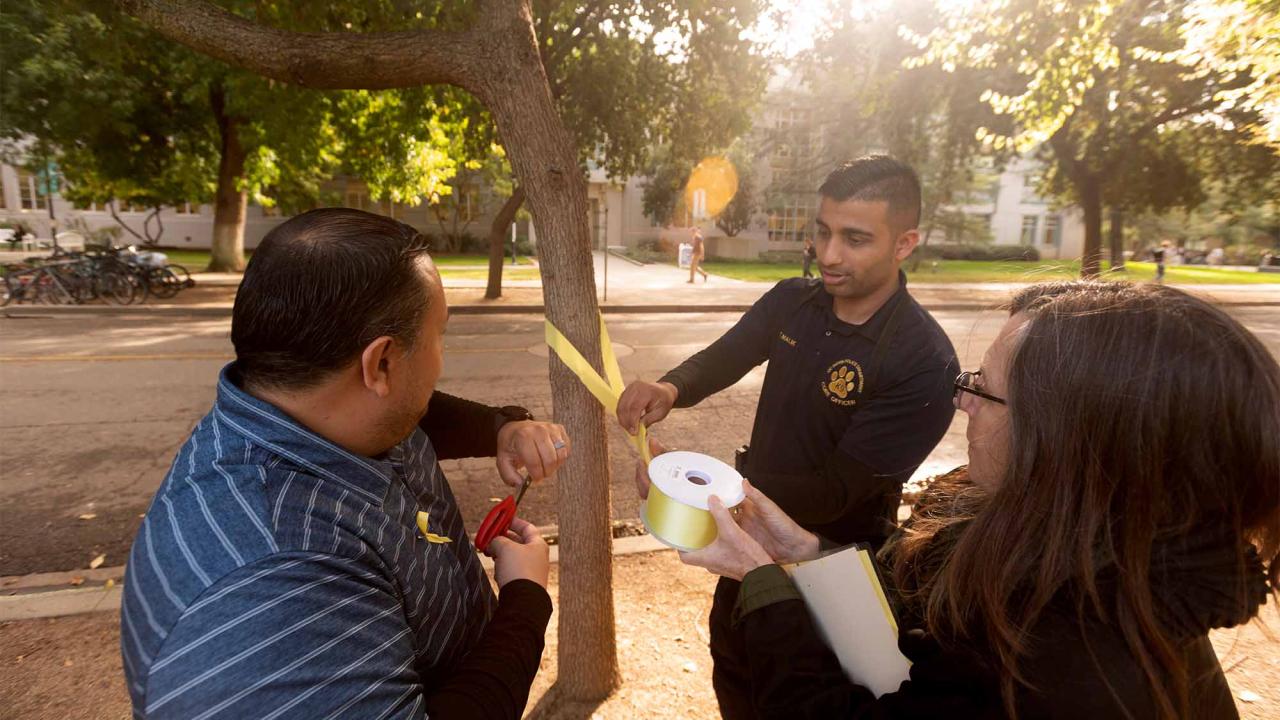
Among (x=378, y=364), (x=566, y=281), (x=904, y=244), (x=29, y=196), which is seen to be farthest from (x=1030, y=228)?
(x=29, y=196)

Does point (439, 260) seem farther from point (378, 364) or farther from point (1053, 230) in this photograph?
point (1053, 230)

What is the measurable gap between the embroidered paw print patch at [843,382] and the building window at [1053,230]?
5389cm

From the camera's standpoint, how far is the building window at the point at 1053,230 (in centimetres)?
4706

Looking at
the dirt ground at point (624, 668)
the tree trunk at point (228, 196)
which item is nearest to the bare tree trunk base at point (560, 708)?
the dirt ground at point (624, 668)

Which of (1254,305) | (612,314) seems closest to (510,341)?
(612,314)

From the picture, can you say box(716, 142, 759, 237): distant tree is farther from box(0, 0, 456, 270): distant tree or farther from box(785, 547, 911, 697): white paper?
box(785, 547, 911, 697): white paper

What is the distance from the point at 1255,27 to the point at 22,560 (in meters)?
9.03

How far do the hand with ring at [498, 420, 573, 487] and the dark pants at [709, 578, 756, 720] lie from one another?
0.68m

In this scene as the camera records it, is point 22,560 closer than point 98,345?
Yes

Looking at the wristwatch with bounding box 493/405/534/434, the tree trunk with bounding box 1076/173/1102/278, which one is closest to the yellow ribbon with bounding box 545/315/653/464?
the wristwatch with bounding box 493/405/534/434

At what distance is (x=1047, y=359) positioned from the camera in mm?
1211

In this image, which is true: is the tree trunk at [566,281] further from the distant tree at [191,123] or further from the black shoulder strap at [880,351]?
the distant tree at [191,123]

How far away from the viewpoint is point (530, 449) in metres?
1.90

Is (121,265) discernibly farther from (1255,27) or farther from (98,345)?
(1255,27)
